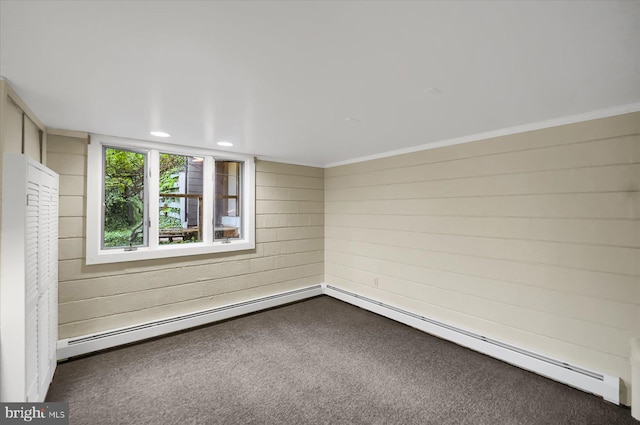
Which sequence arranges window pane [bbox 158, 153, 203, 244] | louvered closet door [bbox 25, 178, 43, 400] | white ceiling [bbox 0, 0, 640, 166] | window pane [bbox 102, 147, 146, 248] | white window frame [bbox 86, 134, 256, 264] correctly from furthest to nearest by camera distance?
1. window pane [bbox 158, 153, 203, 244]
2. window pane [bbox 102, 147, 146, 248]
3. white window frame [bbox 86, 134, 256, 264]
4. louvered closet door [bbox 25, 178, 43, 400]
5. white ceiling [bbox 0, 0, 640, 166]

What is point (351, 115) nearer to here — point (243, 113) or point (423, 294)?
point (243, 113)

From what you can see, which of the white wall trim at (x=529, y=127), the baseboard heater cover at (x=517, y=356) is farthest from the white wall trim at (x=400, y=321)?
the white wall trim at (x=529, y=127)

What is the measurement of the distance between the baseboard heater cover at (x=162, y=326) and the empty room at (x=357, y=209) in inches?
1.0

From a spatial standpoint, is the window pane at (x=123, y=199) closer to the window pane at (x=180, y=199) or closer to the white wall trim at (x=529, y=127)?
the window pane at (x=180, y=199)

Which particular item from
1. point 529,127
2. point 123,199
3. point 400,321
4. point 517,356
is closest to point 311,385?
point 400,321

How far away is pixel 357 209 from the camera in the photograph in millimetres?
4484

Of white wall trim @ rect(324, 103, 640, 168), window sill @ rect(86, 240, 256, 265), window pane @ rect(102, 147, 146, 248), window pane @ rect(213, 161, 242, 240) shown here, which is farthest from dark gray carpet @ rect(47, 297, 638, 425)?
white wall trim @ rect(324, 103, 640, 168)

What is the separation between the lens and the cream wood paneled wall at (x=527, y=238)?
224cm

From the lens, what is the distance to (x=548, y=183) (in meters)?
2.58

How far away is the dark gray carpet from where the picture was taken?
2.07 meters

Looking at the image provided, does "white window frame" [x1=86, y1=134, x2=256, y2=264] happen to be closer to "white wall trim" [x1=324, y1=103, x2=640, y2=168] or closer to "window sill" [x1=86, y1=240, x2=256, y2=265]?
"window sill" [x1=86, y1=240, x2=256, y2=265]

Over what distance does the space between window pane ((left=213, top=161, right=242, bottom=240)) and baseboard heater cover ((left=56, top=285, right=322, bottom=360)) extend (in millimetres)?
1027

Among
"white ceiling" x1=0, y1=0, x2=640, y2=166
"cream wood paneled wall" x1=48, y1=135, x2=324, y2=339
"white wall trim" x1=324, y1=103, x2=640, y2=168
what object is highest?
"white ceiling" x1=0, y1=0, x2=640, y2=166

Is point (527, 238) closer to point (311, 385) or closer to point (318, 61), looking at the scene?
point (311, 385)
